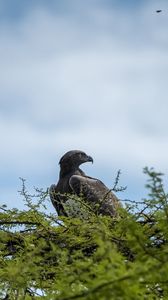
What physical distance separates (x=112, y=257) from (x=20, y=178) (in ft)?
13.5

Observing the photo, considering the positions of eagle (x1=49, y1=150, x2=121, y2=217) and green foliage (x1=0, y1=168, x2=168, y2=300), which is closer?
green foliage (x1=0, y1=168, x2=168, y2=300)

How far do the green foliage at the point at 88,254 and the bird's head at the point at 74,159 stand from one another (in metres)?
6.80

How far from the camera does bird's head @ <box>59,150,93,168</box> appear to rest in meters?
13.2

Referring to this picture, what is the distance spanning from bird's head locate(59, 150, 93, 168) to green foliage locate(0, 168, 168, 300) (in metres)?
6.80

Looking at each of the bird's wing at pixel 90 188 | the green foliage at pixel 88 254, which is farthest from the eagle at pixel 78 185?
the green foliage at pixel 88 254

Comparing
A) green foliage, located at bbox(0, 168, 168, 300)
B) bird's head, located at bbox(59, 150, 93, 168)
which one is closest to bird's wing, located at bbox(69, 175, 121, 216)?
bird's head, located at bbox(59, 150, 93, 168)

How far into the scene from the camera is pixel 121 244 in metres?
4.95

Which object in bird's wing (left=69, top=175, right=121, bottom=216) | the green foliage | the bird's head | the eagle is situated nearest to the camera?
the green foliage

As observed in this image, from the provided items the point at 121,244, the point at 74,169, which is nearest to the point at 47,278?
the point at 121,244

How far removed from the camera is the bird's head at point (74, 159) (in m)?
13.2

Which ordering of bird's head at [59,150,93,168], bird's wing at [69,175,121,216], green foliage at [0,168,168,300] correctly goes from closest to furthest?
green foliage at [0,168,168,300], bird's wing at [69,175,121,216], bird's head at [59,150,93,168]

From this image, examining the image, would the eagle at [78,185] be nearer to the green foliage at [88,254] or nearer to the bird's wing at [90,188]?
the bird's wing at [90,188]

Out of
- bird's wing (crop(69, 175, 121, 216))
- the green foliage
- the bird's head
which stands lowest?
the green foliage

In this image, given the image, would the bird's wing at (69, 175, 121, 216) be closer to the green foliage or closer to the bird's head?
the bird's head
